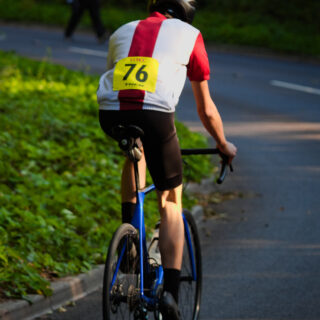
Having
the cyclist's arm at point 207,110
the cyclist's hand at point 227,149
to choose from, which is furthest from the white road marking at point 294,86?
the cyclist's arm at point 207,110

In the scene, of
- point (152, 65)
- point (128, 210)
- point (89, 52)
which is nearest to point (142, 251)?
point (128, 210)

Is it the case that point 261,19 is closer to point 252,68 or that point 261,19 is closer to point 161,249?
point 252,68

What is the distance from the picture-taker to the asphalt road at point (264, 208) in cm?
543

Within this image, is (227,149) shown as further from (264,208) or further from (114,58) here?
(264,208)

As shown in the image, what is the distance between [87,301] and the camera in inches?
214

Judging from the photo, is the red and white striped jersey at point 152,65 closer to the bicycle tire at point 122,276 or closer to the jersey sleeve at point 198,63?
the jersey sleeve at point 198,63

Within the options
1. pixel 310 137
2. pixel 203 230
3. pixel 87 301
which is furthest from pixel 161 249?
pixel 310 137

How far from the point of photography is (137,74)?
3875mm

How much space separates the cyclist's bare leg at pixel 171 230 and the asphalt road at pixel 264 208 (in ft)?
3.85

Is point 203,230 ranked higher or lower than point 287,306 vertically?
lower

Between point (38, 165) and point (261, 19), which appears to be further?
point (261, 19)

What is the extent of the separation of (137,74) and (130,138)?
0.32 meters

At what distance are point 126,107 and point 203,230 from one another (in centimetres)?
362

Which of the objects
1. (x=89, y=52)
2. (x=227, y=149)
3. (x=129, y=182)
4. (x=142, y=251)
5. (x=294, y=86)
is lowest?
(x=89, y=52)
